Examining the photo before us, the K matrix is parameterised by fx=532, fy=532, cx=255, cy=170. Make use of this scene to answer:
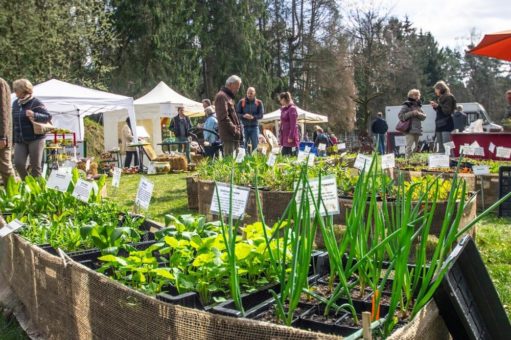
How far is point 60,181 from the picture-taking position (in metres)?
3.45

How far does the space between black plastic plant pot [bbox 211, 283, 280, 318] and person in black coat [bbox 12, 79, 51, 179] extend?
4.97 metres

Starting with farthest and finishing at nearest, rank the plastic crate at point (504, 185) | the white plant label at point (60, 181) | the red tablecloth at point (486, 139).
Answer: the red tablecloth at point (486, 139), the plastic crate at point (504, 185), the white plant label at point (60, 181)

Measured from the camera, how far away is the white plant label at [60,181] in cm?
341

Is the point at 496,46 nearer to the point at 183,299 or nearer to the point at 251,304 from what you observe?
the point at 251,304

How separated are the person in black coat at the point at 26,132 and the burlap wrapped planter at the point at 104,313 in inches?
140

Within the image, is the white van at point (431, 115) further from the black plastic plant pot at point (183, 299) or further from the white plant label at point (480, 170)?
the black plastic plant pot at point (183, 299)

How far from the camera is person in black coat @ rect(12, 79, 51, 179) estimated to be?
6.15m

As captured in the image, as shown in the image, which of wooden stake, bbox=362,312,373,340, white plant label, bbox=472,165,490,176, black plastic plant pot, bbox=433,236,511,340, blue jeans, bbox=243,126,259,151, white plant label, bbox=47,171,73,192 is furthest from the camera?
blue jeans, bbox=243,126,259,151

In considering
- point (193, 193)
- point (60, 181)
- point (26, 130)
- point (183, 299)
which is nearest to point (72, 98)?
point (26, 130)

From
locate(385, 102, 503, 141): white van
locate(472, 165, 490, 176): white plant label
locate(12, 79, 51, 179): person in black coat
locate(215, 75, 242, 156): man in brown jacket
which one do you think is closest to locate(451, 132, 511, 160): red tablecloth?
locate(472, 165, 490, 176): white plant label

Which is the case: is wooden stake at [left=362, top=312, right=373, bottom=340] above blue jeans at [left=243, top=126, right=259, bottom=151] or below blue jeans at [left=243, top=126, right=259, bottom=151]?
below

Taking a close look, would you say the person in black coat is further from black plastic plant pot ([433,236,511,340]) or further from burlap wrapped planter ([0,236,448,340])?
black plastic plant pot ([433,236,511,340])

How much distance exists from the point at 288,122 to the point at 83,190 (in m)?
5.68

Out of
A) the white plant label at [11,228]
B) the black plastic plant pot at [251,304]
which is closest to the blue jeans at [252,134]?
the white plant label at [11,228]
